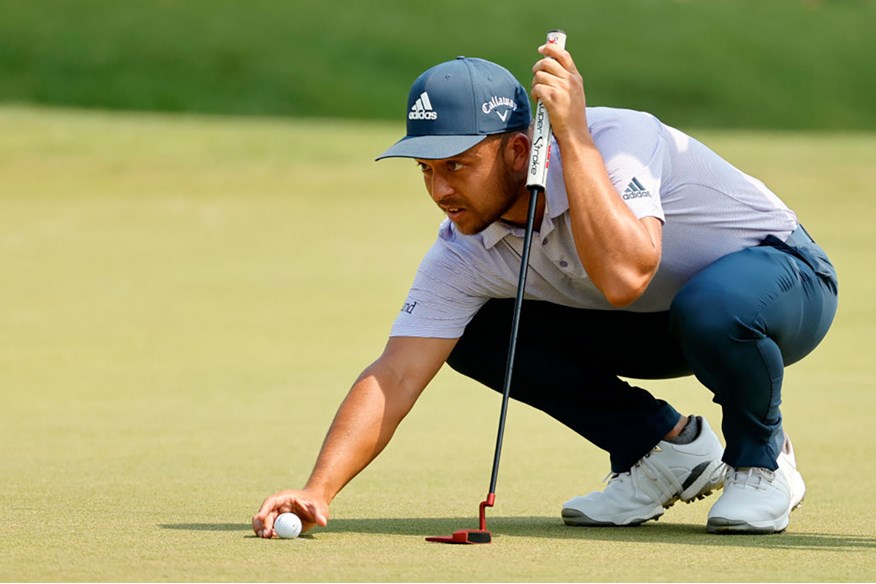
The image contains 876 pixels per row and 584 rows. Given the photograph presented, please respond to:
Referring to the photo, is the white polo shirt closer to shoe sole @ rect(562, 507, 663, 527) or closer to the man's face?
the man's face

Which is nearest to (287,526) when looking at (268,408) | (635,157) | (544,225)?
(544,225)

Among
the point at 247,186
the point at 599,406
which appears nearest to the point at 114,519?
the point at 599,406

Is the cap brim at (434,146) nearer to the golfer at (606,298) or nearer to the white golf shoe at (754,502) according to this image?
the golfer at (606,298)

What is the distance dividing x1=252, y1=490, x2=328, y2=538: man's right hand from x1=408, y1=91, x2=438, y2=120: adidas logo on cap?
96cm

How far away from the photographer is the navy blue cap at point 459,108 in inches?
150

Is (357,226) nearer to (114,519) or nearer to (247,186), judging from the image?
(247,186)

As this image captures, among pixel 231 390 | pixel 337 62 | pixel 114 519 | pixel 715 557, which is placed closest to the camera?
pixel 715 557

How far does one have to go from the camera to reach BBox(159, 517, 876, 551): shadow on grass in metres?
3.79

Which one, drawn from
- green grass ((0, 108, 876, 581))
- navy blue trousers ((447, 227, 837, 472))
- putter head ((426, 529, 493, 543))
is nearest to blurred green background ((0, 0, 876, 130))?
green grass ((0, 108, 876, 581))

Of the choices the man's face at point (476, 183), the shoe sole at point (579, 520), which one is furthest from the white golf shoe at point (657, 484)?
the man's face at point (476, 183)

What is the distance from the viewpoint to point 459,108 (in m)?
3.84

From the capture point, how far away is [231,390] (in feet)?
25.3

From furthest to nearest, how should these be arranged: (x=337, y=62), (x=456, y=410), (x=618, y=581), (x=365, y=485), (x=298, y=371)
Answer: (x=337, y=62) < (x=298, y=371) < (x=456, y=410) < (x=365, y=485) < (x=618, y=581)

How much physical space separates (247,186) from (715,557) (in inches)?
633
